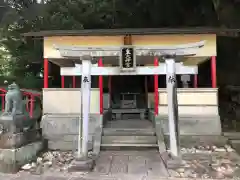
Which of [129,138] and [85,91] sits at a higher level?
[85,91]

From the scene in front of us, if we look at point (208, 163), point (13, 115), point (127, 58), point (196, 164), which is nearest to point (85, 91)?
point (127, 58)

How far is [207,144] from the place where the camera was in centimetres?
909

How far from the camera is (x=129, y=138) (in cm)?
866

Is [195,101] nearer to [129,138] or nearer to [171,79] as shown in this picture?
[171,79]

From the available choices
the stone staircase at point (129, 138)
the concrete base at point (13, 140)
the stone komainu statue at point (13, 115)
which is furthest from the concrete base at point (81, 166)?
the stone komainu statue at point (13, 115)

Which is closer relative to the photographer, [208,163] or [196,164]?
[196,164]

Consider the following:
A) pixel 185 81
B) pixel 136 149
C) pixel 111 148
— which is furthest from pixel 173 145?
pixel 185 81

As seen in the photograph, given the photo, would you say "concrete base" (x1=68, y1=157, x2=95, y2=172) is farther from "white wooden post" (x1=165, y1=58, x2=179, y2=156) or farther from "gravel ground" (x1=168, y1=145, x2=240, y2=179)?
"white wooden post" (x1=165, y1=58, x2=179, y2=156)

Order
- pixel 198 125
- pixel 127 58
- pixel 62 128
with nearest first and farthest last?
pixel 127 58
pixel 198 125
pixel 62 128

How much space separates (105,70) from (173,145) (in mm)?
3089

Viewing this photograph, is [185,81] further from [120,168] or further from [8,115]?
[8,115]

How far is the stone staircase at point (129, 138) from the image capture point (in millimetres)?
8367

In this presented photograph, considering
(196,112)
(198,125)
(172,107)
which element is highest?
(172,107)

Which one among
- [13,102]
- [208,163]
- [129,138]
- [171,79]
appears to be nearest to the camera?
[171,79]
